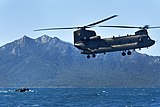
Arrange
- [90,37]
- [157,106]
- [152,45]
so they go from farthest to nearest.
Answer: [157,106]
[90,37]
[152,45]

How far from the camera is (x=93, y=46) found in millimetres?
68125

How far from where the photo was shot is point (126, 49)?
2586 inches

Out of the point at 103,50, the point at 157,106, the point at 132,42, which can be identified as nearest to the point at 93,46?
the point at 103,50

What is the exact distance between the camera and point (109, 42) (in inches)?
2672

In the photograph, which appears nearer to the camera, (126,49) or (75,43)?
(126,49)

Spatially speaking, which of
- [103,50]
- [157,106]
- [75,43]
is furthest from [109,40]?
[157,106]

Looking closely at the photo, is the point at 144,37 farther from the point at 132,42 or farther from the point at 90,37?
the point at 90,37

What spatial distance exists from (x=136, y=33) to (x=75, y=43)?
11508 mm

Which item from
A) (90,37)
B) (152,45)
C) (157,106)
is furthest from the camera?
(157,106)

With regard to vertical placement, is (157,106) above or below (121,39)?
below

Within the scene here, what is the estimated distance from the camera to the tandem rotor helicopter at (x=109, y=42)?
6488 centimetres

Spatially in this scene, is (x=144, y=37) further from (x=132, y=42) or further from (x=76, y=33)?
(x=76, y=33)

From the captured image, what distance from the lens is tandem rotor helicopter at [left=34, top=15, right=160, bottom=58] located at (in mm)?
64875

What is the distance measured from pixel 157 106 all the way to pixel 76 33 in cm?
13581
